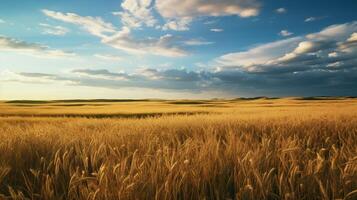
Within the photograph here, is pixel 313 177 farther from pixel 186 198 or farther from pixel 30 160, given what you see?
pixel 30 160

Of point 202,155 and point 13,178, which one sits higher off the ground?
point 202,155

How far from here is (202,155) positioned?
10.5 feet

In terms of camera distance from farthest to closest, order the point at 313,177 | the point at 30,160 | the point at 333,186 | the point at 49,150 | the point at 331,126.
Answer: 1. the point at 331,126
2. the point at 49,150
3. the point at 30,160
4. the point at 313,177
5. the point at 333,186

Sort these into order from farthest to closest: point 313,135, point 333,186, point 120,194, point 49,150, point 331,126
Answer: point 331,126, point 313,135, point 49,150, point 333,186, point 120,194

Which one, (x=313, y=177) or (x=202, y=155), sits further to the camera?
(x=202, y=155)

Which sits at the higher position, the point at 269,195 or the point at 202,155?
the point at 202,155

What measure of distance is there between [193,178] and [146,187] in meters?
0.38

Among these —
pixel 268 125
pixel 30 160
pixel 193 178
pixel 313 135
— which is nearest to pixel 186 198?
pixel 193 178

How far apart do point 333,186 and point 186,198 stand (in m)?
1.07

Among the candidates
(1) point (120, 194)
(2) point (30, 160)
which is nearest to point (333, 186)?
(1) point (120, 194)

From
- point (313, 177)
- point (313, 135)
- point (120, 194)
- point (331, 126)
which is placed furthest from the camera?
point (331, 126)

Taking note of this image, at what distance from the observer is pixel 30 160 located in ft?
12.8

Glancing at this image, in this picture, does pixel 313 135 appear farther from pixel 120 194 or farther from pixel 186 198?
pixel 120 194

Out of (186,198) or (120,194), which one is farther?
(186,198)
